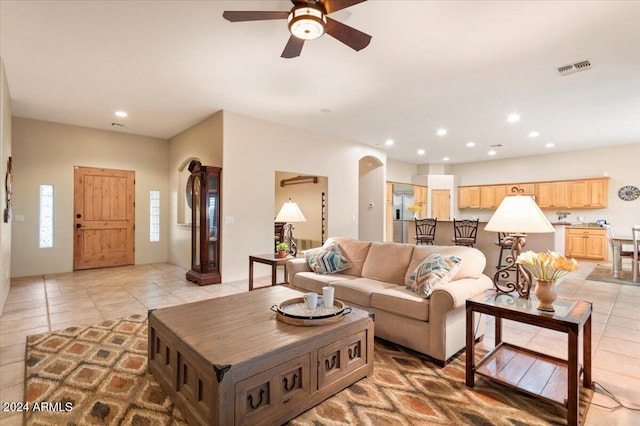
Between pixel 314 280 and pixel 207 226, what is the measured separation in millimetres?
2595

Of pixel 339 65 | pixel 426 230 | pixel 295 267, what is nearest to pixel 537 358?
pixel 295 267

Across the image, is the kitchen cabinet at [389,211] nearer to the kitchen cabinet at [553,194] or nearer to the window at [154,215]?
the kitchen cabinet at [553,194]

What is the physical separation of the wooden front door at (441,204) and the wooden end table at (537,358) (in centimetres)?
865

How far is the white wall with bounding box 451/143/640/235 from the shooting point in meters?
7.84

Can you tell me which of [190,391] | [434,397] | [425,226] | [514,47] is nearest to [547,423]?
[434,397]

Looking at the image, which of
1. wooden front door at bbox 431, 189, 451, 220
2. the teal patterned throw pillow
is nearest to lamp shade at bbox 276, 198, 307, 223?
the teal patterned throw pillow

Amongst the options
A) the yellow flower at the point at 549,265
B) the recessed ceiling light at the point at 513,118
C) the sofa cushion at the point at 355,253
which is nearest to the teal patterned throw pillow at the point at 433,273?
the yellow flower at the point at 549,265

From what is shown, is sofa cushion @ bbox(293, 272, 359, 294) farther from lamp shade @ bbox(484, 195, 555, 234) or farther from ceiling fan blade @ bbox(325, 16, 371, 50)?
ceiling fan blade @ bbox(325, 16, 371, 50)

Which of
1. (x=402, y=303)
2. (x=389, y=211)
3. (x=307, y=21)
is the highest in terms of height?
(x=307, y=21)

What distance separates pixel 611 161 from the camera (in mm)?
8078

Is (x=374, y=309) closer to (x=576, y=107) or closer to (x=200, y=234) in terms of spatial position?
(x=200, y=234)

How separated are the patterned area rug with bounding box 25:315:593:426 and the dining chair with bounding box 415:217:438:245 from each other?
362 centimetres

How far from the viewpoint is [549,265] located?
206 centimetres

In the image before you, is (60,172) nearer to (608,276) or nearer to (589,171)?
(608,276)
